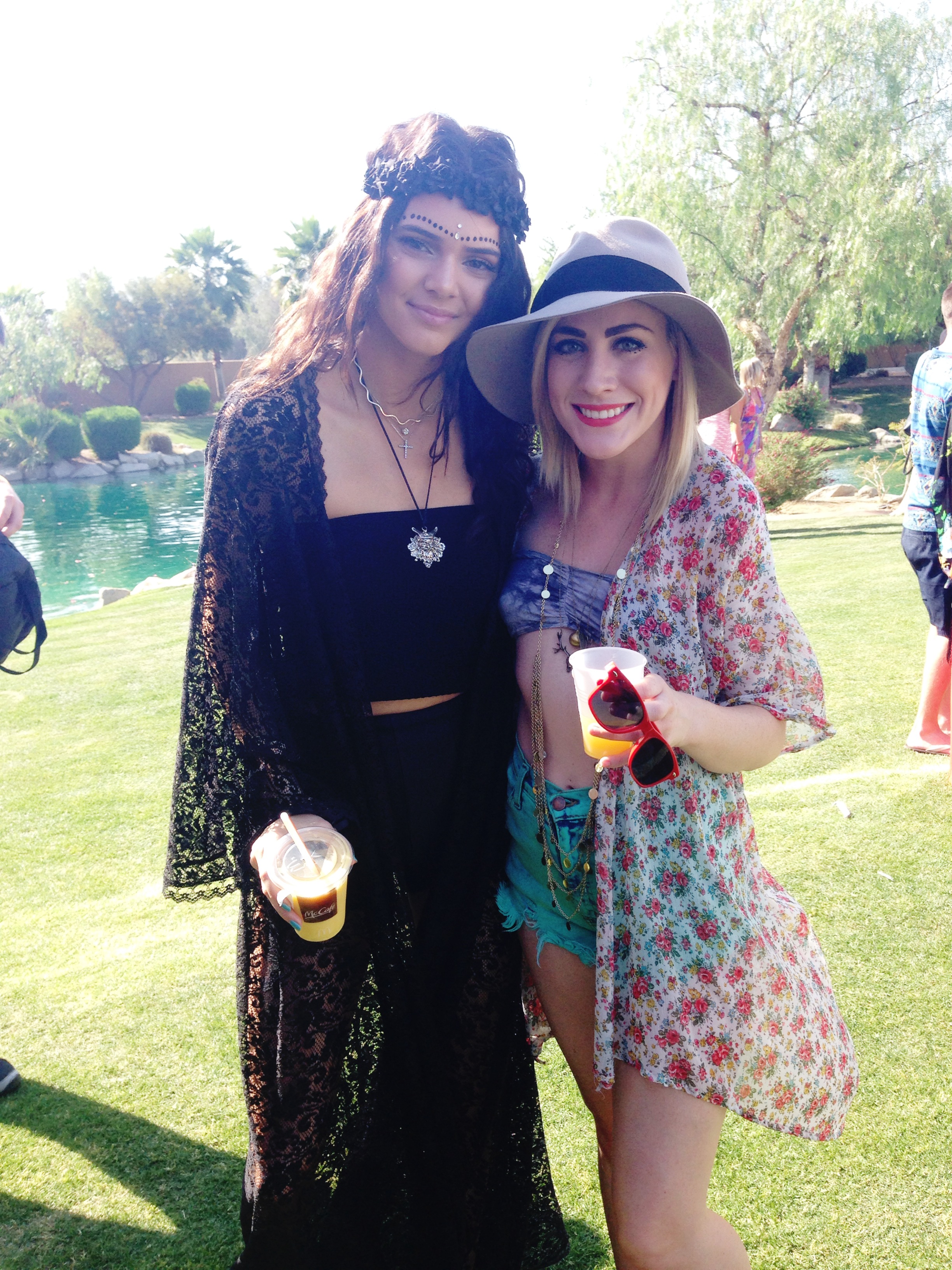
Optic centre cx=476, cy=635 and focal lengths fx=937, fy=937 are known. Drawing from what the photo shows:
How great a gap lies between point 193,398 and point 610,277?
49.3 meters

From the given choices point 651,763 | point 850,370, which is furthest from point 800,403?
point 651,763

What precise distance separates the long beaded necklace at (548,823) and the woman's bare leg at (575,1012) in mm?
82

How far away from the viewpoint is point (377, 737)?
192cm

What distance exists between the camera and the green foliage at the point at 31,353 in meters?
39.4

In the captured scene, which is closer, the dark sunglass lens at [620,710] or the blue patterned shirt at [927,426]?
the dark sunglass lens at [620,710]

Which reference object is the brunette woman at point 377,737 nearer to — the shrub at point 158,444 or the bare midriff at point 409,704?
the bare midriff at point 409,704

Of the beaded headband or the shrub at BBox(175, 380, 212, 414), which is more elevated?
the beaded headband

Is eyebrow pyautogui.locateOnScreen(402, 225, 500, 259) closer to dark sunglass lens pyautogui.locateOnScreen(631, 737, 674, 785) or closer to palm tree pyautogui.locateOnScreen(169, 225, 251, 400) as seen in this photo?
dark sunglass lens pyautogui.locateOnScreen(631, 737, 674, 785)

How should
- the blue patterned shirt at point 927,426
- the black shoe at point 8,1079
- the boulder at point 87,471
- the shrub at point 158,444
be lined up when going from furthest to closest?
the shrub at point 158,444
the boulder at point 87,471
the blue patterned shirt at point 927,426
the black shoe at point 8,1079

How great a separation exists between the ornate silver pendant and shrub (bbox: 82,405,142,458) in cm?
3846

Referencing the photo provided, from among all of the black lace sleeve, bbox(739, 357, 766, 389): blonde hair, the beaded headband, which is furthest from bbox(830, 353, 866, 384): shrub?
the black lace sleeve

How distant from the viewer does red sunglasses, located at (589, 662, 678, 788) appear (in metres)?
1.51

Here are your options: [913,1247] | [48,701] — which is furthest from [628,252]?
[48,701]

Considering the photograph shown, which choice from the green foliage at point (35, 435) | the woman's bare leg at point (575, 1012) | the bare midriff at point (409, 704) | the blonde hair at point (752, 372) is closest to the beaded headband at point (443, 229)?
the bare midriff at point (409, 704)
